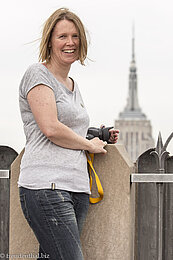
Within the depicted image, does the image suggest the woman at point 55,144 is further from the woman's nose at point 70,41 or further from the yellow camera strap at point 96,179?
the yellow camera strap at point 96,179

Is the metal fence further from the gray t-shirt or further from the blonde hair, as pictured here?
the blonde hair

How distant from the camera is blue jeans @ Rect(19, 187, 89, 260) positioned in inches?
119

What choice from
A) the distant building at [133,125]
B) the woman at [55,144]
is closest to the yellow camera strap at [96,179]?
the woman at [55,144]

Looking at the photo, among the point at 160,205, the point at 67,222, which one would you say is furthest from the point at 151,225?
the point at 67,222

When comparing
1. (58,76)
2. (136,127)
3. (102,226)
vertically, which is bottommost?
(102,226)

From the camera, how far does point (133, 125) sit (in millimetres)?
173750

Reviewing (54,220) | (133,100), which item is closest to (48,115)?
(54,220)

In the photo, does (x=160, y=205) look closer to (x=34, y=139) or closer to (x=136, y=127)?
(x=34, y=139)

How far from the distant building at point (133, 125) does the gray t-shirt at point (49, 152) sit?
6496 inches

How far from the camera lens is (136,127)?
570ft

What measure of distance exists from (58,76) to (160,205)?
1531 mm

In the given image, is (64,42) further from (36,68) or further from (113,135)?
(113,135)

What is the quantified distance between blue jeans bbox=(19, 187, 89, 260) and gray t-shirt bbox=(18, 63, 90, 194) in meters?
0.06

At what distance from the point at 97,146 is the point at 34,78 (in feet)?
2.51
